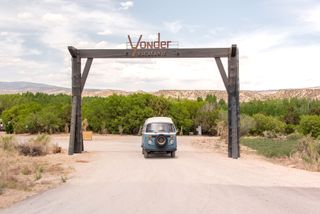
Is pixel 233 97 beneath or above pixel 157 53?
beneath

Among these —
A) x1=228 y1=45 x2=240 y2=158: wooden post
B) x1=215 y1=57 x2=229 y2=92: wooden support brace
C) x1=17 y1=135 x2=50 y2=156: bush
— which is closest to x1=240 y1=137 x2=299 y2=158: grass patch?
x1=228 y1=45 x2=240 y2=158: wooden post

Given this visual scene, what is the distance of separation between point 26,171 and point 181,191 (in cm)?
701

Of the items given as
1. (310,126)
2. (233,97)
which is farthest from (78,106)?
(310,126)

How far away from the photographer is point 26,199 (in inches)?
483

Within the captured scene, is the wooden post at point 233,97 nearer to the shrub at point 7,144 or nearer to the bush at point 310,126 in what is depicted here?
the shrub at point 7,144

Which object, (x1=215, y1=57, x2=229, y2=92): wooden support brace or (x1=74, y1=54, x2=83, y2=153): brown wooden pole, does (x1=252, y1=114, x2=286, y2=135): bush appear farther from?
(x1=74, y1=54, x2=83, y2=153): brown wooden pole

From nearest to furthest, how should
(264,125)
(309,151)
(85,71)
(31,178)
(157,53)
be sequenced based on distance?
(31,178), (309,151), (157,53), (85,71), (264,125)

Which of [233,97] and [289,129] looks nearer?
[233,97]

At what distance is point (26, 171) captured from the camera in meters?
17.7

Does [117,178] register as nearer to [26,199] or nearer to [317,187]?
[26,199]

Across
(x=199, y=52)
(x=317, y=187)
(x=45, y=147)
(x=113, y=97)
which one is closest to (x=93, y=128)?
(x=113, y=97)

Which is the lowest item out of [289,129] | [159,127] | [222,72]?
[159,127]

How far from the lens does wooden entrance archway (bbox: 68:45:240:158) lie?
2580 centimetres

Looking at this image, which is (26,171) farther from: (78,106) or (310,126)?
(310,126)
